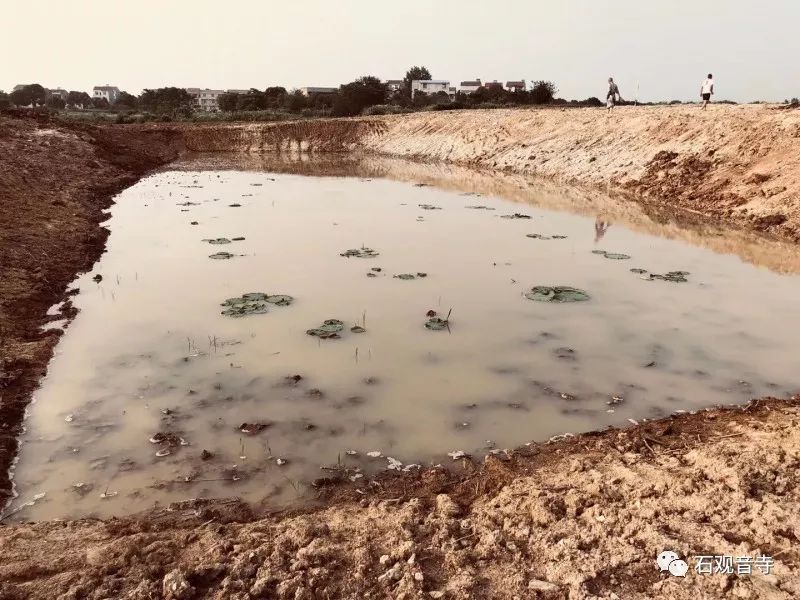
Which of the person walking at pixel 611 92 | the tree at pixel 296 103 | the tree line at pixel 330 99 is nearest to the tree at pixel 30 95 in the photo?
the tree line at pixel 330 99

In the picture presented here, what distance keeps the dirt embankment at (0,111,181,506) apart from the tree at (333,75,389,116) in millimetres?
28037

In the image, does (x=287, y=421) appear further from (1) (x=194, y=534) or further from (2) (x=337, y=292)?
(2) (x=337, y=292)

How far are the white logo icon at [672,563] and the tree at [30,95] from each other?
111 metres

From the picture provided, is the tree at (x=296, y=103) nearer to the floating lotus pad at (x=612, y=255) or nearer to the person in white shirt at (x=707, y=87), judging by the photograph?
the person in white shirt at (x=707, y=87)

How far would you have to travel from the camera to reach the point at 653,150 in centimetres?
1792

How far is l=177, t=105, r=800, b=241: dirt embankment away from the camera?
1330 cm

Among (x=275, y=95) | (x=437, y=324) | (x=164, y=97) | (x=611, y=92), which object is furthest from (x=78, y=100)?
(x=437, y=324)

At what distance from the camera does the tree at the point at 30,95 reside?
296 feet

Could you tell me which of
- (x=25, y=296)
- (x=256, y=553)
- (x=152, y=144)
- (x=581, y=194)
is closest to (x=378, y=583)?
(x=256, y=553)

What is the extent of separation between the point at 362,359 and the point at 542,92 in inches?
1796

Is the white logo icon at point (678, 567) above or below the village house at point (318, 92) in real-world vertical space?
below

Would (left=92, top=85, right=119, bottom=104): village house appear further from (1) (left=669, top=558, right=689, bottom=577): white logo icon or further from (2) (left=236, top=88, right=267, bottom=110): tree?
(1) (left=669, top=558, right=689, bottom=577): white logo icon

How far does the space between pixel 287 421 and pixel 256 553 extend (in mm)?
1750

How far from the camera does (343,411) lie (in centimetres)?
504
